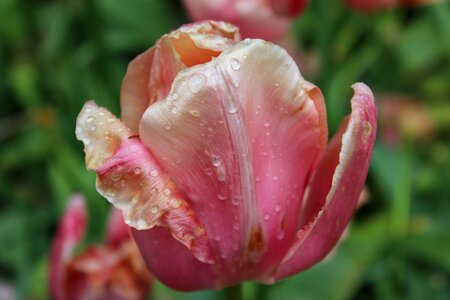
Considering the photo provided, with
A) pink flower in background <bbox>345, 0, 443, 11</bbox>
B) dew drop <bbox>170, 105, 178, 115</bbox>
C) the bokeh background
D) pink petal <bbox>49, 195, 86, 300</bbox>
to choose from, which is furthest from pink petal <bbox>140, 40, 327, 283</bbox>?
pink flower in background <bbox>345, 0, 443, 11</bbox>

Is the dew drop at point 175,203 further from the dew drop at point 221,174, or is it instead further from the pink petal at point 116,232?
the pink petal at point 116,232

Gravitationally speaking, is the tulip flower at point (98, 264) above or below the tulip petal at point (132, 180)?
below

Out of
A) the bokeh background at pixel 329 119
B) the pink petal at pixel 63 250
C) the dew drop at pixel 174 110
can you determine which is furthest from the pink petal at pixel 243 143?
the bokeh background at pixel 329 119

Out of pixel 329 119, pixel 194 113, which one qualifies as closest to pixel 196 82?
pixel 194 113

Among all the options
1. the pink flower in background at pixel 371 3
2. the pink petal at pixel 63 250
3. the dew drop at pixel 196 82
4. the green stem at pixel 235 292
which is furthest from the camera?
the pink flower in background at pixel 371 3

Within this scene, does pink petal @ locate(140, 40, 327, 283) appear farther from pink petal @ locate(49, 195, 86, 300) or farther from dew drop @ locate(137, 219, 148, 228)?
pink petal @ locate(49, 195, 86, 300)

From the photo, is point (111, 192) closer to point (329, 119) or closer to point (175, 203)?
point (175, 203)

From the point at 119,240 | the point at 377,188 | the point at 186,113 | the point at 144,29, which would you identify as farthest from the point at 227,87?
the point at 144,29
